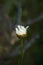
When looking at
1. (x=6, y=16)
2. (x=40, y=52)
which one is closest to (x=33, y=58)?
(x=40, y=52)

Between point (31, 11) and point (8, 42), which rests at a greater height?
point (31, 11)

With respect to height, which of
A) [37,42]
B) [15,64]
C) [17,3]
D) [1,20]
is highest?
[17,3]

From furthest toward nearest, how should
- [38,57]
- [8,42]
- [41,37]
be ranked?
[8,42] < [41,37] < [38,57]

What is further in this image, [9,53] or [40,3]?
[40,3]

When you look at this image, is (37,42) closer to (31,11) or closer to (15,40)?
(15,40)

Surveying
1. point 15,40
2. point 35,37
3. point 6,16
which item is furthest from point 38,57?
point 6,16

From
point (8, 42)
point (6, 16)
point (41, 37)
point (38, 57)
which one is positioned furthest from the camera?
point (6, 16)
